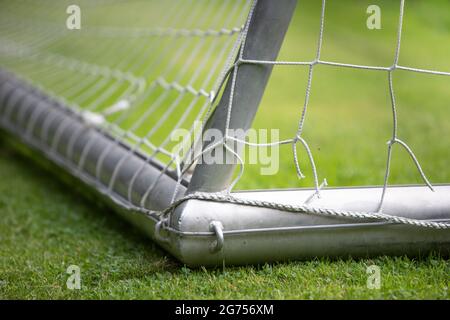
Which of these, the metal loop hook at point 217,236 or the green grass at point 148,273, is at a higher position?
the metal loop hook at point 217,236

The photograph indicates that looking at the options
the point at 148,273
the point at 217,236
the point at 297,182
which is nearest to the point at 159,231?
the point at 148,273

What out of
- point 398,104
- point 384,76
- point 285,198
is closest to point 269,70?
point 285,198

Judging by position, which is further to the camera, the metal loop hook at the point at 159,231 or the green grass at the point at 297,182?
the metal loop hook at the point at 159,231

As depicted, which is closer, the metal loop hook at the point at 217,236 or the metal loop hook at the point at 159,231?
the metal loop hook at the point at 217,236

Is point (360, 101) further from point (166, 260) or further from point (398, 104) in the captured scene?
point (166, 260)

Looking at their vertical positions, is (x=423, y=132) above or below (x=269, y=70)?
below

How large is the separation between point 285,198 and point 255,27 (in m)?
0.49

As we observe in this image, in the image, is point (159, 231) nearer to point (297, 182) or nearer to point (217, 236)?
point (217, 236)

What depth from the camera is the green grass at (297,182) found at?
192cm

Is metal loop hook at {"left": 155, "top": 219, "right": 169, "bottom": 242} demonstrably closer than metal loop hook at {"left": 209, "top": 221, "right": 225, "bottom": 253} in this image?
No

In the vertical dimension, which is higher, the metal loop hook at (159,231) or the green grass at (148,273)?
the metal loop hook at (159,231)

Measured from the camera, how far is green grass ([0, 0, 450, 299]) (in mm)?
1922
